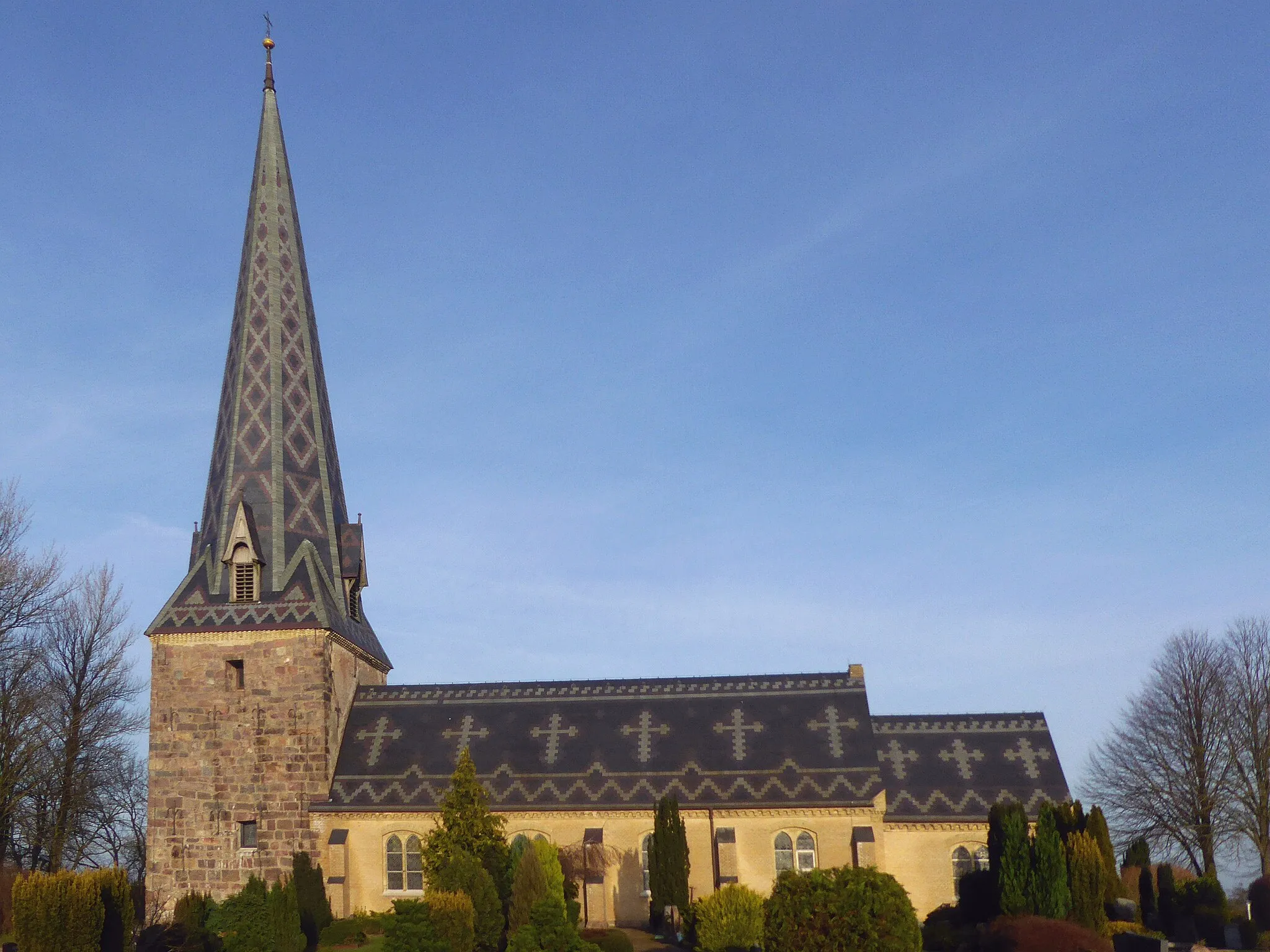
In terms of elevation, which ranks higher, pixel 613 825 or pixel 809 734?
pixel 809 734

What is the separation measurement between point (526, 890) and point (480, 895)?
111 cm

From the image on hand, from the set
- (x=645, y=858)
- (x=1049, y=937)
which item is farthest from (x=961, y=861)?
(x=1049, y=937)

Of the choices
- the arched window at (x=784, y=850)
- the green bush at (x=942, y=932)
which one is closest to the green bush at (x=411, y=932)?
the green bush at (x=942, y=932)

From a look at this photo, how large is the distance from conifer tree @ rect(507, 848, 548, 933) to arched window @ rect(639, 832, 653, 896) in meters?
8.12

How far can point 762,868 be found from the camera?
121ft

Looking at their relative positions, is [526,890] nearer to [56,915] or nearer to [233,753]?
[56,915]

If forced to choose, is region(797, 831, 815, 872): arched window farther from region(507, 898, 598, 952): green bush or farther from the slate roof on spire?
the slate roof on spire

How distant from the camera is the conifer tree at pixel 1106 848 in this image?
3091 centimetres

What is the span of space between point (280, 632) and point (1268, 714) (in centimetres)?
3682

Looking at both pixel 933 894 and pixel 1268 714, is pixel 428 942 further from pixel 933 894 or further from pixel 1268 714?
pixel 1268 714

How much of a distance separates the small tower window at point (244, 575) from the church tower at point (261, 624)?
0.16ft

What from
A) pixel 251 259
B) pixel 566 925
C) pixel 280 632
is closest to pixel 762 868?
pixel 566 925

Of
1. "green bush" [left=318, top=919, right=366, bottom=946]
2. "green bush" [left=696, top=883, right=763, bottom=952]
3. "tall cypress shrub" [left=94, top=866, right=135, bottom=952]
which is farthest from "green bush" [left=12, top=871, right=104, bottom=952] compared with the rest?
"green bush" [left=696, top=883, right=763, bottom=952]

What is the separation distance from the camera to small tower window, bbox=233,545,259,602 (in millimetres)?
39406
